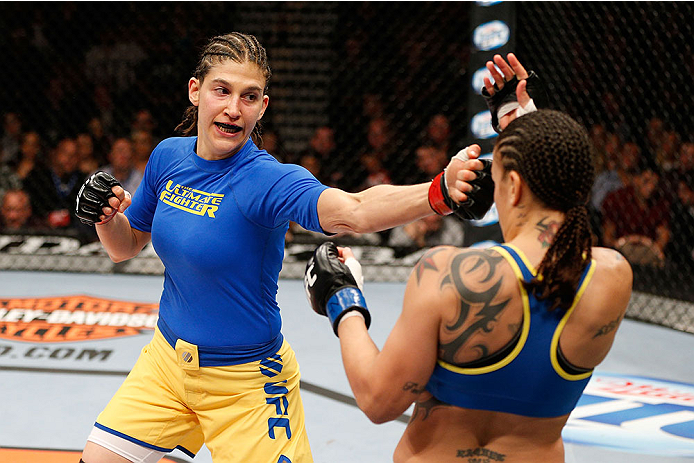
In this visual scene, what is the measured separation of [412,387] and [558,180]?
0.39 m

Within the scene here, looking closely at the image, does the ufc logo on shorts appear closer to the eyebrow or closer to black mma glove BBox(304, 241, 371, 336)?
Result: black mma glove BBox(304, 241, 371, 336)

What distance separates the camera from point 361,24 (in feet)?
22.8

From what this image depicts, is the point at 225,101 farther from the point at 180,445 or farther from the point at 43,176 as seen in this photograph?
the point at 43,176

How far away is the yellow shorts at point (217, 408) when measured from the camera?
1626 millimetres

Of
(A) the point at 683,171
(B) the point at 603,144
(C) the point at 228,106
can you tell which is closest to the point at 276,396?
(C) the point at 228,106

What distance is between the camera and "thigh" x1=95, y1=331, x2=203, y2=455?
5.59ft

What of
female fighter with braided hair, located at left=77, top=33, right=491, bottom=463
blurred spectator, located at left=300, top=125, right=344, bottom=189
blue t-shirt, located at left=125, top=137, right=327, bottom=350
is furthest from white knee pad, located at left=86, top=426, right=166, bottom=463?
blurred spectator, located at left=300, top=125, right=344, bottom=189

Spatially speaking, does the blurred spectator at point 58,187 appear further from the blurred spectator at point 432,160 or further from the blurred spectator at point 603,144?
the blurred spectator at point 603,144

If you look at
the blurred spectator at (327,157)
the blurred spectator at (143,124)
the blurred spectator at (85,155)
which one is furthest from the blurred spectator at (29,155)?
the blurred spectator at (327,157)

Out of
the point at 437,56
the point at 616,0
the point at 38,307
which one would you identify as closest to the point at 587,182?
the point at 38,307

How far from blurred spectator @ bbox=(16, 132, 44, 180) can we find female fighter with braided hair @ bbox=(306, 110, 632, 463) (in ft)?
17.3

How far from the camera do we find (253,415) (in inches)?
64.9

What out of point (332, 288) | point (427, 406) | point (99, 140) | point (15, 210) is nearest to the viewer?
point (427, 406)

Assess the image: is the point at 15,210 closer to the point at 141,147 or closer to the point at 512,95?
the point at 141,147
